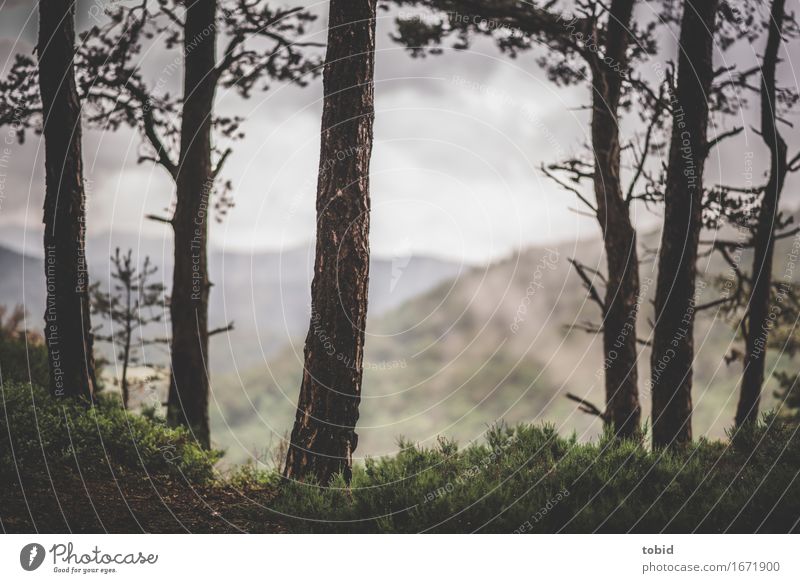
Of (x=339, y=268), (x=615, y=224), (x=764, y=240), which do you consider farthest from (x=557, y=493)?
(x=764, y=240)

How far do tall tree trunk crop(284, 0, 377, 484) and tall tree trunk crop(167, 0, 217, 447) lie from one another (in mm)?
2718

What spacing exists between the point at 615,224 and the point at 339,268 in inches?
145

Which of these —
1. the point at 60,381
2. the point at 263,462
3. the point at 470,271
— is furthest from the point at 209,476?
the point at 470,271

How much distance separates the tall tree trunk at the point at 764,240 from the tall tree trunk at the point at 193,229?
21.4 feet

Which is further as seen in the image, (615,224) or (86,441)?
(615,224)

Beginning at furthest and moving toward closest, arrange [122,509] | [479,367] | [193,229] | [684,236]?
1. [479,367]
2. [193,229]
3. [684,236]
4. [122,509]

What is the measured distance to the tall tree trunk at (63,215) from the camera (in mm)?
6547

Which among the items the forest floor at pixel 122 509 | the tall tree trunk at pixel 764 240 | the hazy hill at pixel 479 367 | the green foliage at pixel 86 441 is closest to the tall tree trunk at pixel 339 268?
the forest floor at pixel 122 509

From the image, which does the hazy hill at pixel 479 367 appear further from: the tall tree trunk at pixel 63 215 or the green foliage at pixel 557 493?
the tall tree trunk at pixel 63 215

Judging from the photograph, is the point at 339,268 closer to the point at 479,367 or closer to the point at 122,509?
the point at 122,509

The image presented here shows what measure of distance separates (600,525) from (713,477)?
1.21 m

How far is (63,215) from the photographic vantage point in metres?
6.58

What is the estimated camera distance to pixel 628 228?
7199mm

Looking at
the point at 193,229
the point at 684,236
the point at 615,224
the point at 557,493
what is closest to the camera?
the point at 557,493
